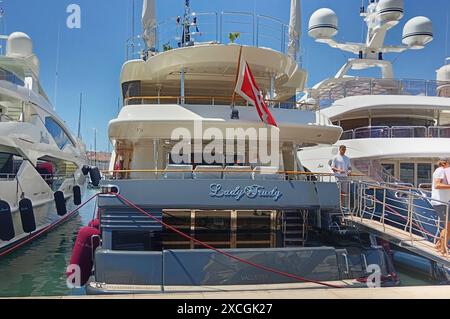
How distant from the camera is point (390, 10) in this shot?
2106 centimetres

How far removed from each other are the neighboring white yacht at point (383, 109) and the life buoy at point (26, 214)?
467 inches

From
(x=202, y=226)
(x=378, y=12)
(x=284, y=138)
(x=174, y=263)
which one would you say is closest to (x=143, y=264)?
(x=174, y=263)

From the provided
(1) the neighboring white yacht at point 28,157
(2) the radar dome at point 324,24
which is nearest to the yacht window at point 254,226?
(1) the neighboring white yacht at point 28,157

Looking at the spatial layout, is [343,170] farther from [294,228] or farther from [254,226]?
[254,226]

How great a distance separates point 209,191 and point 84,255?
2.86 meters

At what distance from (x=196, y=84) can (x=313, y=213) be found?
5410mm

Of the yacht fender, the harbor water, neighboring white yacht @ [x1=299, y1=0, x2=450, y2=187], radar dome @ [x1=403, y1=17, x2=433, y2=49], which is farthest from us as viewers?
radar dome @ [x1=403, y1=17, x2=433, y2=49]

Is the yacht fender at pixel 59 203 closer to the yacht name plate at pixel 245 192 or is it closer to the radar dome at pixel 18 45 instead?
the radar dome at pixel 18 45

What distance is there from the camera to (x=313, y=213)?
9594mm

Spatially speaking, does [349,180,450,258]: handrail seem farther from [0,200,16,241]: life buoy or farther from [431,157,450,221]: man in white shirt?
[0,200,16,241]: life buoy

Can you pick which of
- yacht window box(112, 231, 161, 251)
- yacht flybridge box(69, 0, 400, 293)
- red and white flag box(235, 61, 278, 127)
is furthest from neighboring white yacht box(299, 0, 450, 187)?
yacht window box(112, 231, 161, 251)

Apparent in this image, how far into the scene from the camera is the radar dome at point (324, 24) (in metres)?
21.5

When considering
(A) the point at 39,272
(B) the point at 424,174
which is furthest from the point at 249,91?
(B) the point at 424,174

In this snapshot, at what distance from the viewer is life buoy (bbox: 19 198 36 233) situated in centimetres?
1382
